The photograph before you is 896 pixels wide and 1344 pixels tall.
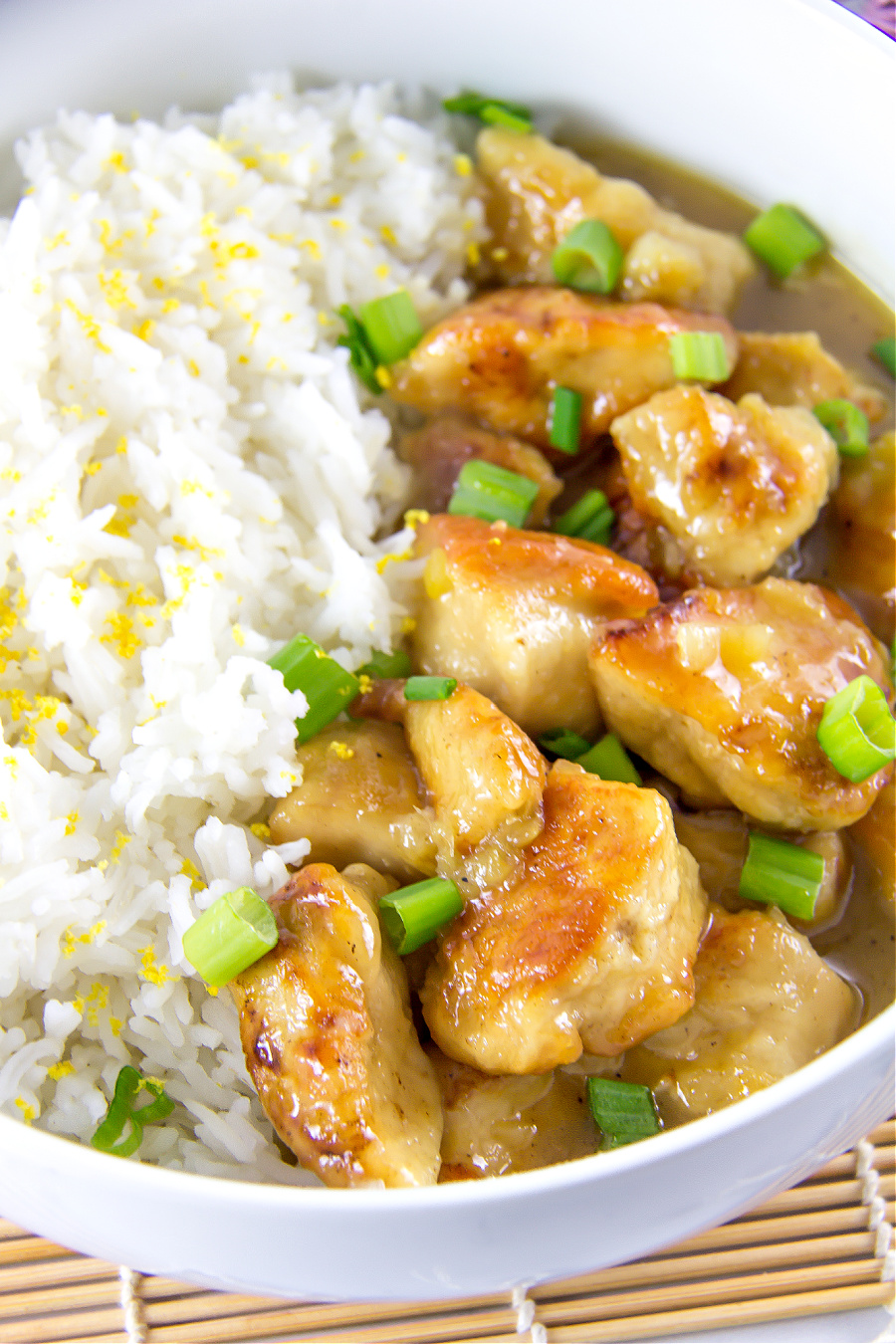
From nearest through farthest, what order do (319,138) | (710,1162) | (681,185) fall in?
(710,1162) < (319,138) < (681,185)

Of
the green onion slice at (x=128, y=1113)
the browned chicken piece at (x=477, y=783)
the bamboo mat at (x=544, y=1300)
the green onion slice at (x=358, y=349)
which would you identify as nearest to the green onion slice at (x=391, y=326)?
the green onion slice at (x=358, y=349)

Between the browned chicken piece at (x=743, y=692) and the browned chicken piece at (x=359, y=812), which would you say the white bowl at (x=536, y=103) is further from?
the browned chicken piece at (x=359, y=812)

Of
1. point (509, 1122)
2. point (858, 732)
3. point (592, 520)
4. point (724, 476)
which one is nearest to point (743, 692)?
point (858, 732)

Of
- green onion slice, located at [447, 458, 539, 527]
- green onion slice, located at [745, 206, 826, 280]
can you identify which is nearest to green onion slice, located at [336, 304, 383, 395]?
green onion slice, located at [447, 458, 539, 527]

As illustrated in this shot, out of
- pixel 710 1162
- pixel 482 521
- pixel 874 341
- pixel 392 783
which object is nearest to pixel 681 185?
pixel 874 341

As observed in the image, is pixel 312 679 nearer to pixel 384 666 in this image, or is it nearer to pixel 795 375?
pixel 384 666

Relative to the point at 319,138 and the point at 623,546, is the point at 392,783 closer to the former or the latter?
the point at 623,546

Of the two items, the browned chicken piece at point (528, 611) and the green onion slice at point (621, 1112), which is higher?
the browned chicken piece at point (528, 611)
